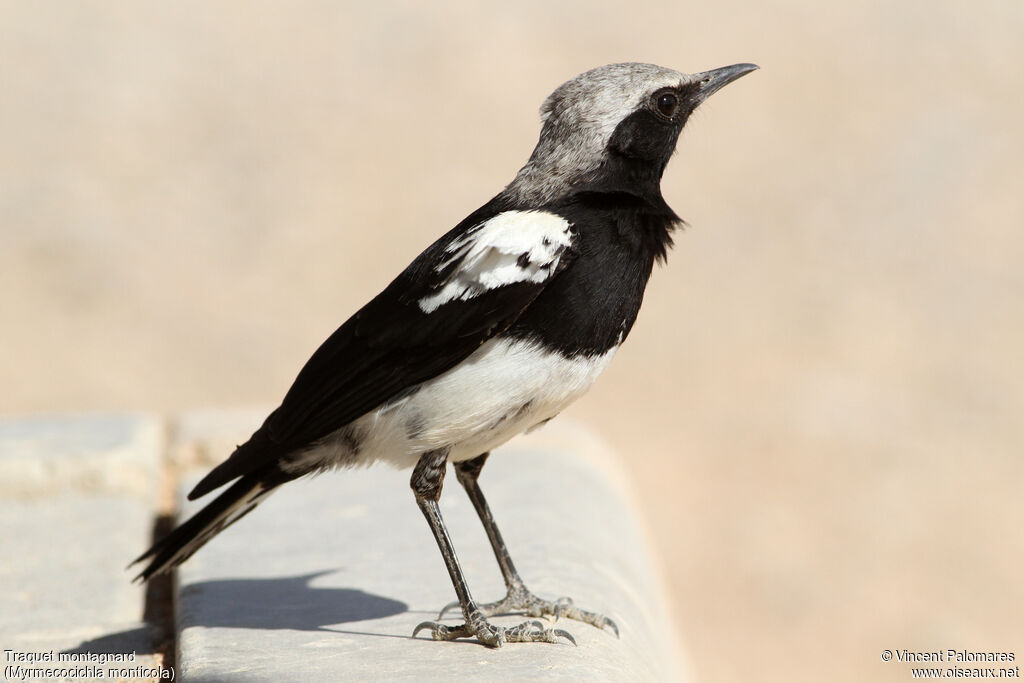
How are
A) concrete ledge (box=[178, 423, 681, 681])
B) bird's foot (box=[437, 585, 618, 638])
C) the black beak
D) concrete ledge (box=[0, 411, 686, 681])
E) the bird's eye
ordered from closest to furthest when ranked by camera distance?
concrete ledge (box=[178, 423, 681, 681])
concrete ledge (box=[0, 411, 686, 681])
bird's foot (box=[437, 585, 618, 638])
the bird's eye
the black beak

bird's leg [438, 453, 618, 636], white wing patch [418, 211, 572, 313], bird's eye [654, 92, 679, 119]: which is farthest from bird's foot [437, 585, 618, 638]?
bird's eye [654, 92, 679, 119]

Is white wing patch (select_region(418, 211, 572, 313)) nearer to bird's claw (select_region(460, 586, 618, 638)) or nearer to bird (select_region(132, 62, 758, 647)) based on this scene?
bird (select_region(132, 62, 758, 647))

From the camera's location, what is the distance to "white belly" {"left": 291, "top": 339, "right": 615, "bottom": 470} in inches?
173

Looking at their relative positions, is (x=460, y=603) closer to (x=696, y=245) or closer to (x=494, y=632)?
(x=494, y=632)

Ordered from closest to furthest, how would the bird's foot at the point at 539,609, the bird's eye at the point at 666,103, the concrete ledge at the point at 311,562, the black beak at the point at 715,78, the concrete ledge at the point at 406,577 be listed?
the concrete ledge at the point at 406,577, the concrete ledge at the point at 311,562, the bird's foot at the point at 539,609, the bird's eye at the point at 666,103, the black beak at the point at 715,78

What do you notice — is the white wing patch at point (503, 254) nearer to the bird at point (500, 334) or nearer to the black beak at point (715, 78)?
the bird at point (500, 334)

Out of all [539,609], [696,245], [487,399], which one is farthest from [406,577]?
[696,245]

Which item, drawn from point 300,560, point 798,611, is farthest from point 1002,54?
point 300,560

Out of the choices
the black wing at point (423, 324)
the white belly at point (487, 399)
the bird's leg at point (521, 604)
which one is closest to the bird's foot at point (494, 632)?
the bird's leg at point (521, 604)

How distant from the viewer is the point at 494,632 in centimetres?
442

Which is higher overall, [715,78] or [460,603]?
[715,78]

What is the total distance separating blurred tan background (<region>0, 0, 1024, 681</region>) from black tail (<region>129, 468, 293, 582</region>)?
3.92 meters

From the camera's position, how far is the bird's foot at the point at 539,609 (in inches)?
186

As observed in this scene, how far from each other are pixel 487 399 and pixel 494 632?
76cm
